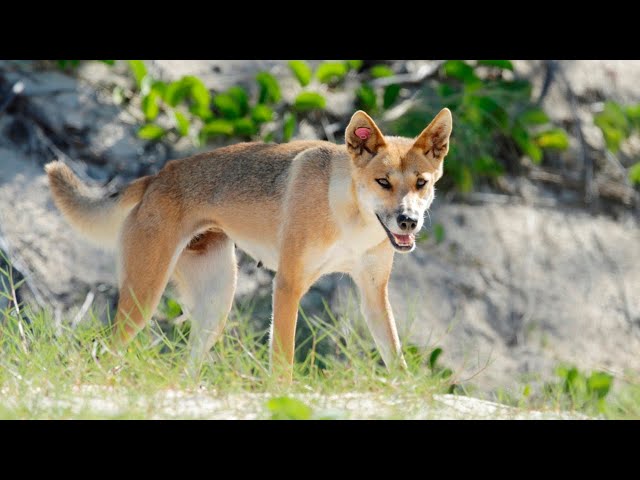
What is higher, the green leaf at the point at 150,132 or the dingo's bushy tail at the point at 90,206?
the green leaf at the point at 150,132

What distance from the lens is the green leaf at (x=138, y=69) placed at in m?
10.0

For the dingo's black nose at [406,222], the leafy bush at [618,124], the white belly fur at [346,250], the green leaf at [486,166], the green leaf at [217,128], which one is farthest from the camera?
the leafy bush at [618,124]

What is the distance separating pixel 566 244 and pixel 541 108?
1.61m

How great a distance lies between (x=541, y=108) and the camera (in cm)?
1108

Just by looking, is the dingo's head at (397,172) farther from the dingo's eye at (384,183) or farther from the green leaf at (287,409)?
the green leaf at (287,409)

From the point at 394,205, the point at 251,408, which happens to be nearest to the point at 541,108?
the point at 394,205

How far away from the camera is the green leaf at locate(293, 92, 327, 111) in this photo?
1005 cm

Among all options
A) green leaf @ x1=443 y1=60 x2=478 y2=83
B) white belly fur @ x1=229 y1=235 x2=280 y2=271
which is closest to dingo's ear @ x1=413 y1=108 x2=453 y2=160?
white belly fur @ x1=229 y1=235 x2=280 y2=271

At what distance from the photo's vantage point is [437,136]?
5.72 m

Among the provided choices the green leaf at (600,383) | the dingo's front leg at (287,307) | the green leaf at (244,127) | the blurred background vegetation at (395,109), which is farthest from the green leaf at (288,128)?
the dingo's front leg at (287,307)

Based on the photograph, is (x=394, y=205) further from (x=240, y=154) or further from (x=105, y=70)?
(x=105, y=70)

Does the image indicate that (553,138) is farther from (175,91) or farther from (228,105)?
(175,91)

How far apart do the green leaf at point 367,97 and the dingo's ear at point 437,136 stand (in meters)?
4.62

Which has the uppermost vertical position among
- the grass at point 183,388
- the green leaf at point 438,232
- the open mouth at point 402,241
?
the open mouth at point 402,241
